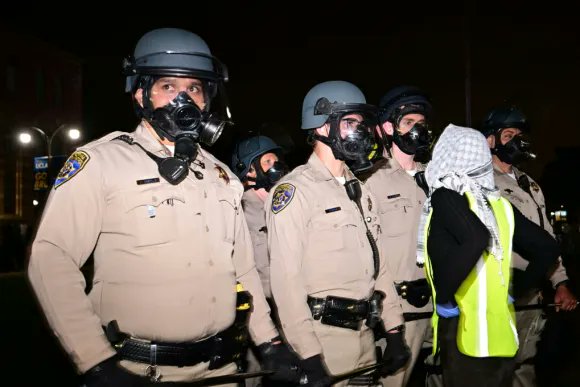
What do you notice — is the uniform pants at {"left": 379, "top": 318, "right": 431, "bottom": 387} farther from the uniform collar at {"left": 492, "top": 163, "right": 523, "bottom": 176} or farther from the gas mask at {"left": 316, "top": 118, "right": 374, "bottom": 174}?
the uniform collar at {"left": 492, "top": 163, "right": 523, "bottom": 176}

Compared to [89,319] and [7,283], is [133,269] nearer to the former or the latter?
[89,319]

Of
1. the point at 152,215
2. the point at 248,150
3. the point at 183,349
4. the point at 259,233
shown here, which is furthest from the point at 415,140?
the point at 183,349

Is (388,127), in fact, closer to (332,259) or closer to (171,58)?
(332,259)

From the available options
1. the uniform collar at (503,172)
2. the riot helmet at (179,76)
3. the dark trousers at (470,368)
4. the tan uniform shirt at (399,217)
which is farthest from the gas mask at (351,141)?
the uniform collar at (503,172)

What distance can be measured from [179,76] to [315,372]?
1.97 m

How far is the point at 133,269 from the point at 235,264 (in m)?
0.81

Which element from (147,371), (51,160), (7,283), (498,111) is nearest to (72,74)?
(51,160)

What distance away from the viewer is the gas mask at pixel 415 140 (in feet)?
18.7

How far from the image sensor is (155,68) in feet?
11.3

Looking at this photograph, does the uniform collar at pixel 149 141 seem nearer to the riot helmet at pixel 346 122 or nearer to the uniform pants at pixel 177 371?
the uniform pants at pixel 177 371

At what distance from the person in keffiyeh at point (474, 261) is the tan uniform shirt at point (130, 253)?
140 cm

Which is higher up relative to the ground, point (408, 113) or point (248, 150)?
point (408, 113)

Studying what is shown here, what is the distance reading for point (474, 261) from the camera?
3.67 m

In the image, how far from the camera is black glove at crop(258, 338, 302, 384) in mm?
3544
